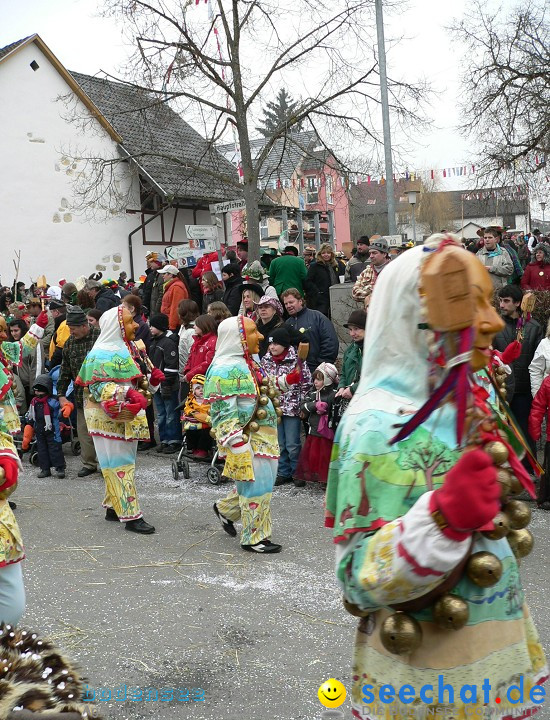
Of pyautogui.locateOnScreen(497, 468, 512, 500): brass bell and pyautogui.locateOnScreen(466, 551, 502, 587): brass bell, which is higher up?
pyautogui.locateOnScreen(497, 468, 512, 500): brass bell

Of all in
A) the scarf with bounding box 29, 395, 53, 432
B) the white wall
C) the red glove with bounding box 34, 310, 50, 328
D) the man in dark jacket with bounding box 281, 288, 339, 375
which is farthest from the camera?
the white wall

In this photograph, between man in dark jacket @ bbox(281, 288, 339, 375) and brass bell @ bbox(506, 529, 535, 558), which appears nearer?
brass bell @ bbox(506, 529, 535, 558)

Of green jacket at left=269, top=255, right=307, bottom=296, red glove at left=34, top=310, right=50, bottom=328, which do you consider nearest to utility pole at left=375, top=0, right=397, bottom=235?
green jacket at left=269, top=255, right=307, bottom=296

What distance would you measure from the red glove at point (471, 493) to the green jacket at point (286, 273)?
10201 mm

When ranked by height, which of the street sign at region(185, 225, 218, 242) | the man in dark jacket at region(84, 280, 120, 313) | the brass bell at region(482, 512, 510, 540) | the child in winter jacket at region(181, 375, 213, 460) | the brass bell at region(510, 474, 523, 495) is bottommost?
the child in winter jacket at region(181, 375, 213, 460)

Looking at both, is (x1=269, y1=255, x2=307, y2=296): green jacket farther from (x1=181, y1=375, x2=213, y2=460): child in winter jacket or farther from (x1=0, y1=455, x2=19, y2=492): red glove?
(x1=0, y1=455, x2=19, y2=492): red glove

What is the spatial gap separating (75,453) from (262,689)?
7653 mm

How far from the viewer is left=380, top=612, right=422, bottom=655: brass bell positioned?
72.8 inches

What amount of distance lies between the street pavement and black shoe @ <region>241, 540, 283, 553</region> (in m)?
0.08

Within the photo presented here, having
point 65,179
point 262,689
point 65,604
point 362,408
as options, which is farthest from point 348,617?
point 65,179

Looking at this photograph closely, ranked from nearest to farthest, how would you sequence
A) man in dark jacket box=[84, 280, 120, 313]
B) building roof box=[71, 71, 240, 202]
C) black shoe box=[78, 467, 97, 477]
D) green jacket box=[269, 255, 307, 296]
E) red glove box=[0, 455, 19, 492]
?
red glove box=[0, 455, 19, 492], black shoe box=[78, 467, 97, 477], green jacket box=[269, 255, 307, 296], man in dark jacket box=[84, 280, 120, 313], building roof box=[71, 71, 240, 202]

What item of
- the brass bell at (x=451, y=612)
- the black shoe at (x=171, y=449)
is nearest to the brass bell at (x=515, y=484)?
the brass bell at (x=451, y=612)

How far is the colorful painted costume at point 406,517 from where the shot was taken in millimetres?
1846

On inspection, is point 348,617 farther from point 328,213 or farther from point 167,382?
point 328,213
